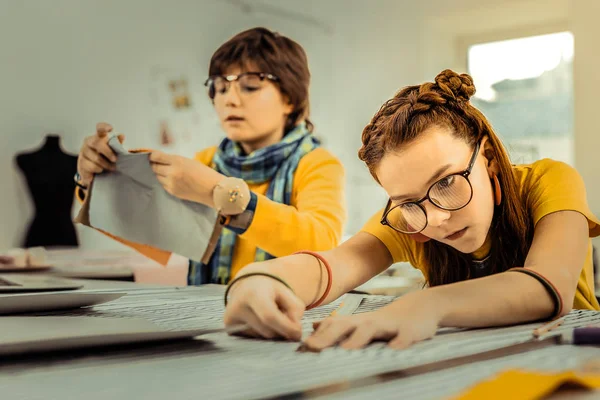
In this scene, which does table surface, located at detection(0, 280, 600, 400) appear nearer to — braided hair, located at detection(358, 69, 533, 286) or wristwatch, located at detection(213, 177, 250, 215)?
braided hair, located at detection(358, 69, 533, 286)

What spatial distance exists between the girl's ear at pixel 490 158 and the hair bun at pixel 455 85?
0.06 metres

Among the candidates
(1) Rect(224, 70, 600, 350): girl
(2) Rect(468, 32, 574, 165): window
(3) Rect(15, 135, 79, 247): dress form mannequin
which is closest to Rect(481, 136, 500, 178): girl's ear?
(1) Rect(224, 70, 600, 350): girl

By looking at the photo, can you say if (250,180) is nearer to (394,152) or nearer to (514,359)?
(394,152)

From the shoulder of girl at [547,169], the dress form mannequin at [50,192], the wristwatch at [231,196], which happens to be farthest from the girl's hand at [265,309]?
the dress form mannequin at [50,192]

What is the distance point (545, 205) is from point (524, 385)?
447 millimetres

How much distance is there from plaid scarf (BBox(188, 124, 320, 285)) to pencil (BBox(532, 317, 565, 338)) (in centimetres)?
82

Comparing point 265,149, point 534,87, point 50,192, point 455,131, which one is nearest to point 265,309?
point 455,131

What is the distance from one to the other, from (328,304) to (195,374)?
0.38m

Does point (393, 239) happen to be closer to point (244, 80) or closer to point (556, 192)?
point (556, 192)

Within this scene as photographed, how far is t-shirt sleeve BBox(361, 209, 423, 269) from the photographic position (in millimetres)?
849

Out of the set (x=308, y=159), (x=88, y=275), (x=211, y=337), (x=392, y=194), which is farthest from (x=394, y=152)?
(x=88, y=275)

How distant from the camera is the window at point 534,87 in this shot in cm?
225

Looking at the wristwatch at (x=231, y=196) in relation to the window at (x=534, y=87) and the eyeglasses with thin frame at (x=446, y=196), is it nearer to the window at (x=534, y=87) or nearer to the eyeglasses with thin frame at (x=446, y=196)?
the eyeglasses with thin frame at (x=446, y=196)

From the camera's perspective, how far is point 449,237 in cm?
73
